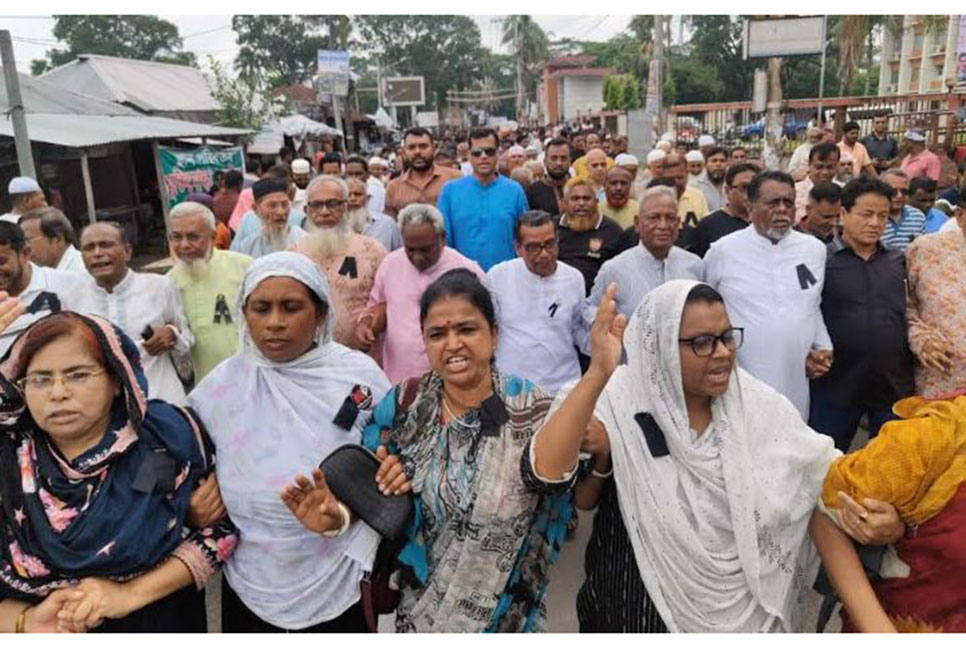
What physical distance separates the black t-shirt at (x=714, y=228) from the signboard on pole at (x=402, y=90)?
3507cm

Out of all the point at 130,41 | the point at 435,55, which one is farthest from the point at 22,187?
the point at 435,55

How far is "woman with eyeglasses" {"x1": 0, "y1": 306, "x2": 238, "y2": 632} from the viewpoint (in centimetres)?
169

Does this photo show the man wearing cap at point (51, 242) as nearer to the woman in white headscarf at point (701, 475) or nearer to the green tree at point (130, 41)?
the woman in white headscarf at point (701, 475)

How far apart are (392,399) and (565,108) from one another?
182 ft

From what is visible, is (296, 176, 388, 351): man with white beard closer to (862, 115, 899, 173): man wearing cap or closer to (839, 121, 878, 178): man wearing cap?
(839, 121, 878, 178): man wearing cap

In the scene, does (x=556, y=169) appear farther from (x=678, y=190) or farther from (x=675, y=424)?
(x=675, y=424)

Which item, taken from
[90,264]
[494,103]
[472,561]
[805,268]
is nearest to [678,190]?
[805,268]

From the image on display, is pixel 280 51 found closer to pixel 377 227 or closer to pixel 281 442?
pixel 377 227

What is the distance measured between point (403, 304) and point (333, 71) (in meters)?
15.6

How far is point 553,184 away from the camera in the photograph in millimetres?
6660

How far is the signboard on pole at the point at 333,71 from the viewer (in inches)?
683

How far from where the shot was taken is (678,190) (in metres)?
5.95

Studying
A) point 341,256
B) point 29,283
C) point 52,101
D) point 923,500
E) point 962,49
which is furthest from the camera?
point 962,49

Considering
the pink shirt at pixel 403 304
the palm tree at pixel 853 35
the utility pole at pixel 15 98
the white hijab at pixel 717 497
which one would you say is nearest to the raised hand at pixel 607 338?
the white hijab at pixel 717 497
